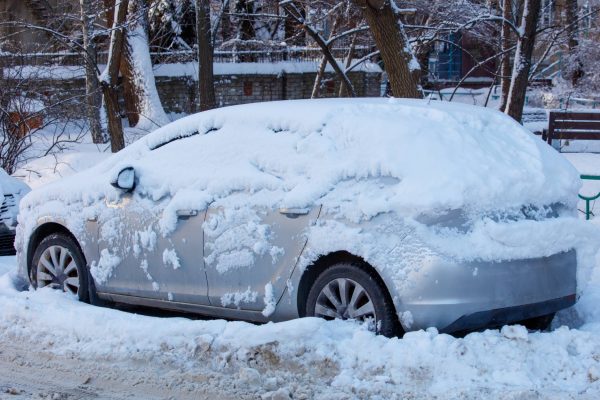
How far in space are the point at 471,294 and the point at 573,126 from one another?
64.7ft

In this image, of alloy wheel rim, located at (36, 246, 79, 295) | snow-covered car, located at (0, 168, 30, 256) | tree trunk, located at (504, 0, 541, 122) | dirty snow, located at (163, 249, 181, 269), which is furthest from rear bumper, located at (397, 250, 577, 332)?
tree trunk, located at (504, 0, 541, 122)

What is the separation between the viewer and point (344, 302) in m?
5.54

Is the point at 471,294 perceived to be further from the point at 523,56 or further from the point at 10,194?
the point at 523,56

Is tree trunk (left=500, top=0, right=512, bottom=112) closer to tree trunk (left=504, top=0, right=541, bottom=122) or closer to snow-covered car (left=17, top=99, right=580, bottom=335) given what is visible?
tree trunk (left=504, top=0, right=541, bottom=122)

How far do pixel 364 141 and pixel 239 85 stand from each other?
30.5 meters

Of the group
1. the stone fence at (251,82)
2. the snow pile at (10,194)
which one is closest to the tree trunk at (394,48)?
the snow pile at (10,194)

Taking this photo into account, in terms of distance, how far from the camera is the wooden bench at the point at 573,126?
23.1 m

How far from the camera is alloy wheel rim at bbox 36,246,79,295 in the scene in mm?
7203

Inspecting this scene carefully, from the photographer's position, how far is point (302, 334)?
17.3 ft

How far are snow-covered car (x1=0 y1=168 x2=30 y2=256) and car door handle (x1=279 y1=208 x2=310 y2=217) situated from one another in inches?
225

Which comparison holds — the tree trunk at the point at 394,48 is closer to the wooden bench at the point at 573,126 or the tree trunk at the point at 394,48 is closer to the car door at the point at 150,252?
the car door at the point at 150,252

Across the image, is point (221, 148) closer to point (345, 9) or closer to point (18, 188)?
point (18, 188)

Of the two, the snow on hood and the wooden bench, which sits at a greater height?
the snow on hood

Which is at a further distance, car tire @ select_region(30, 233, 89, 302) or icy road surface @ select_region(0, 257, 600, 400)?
car tire @ select_region(30, 233, 89, 302)
